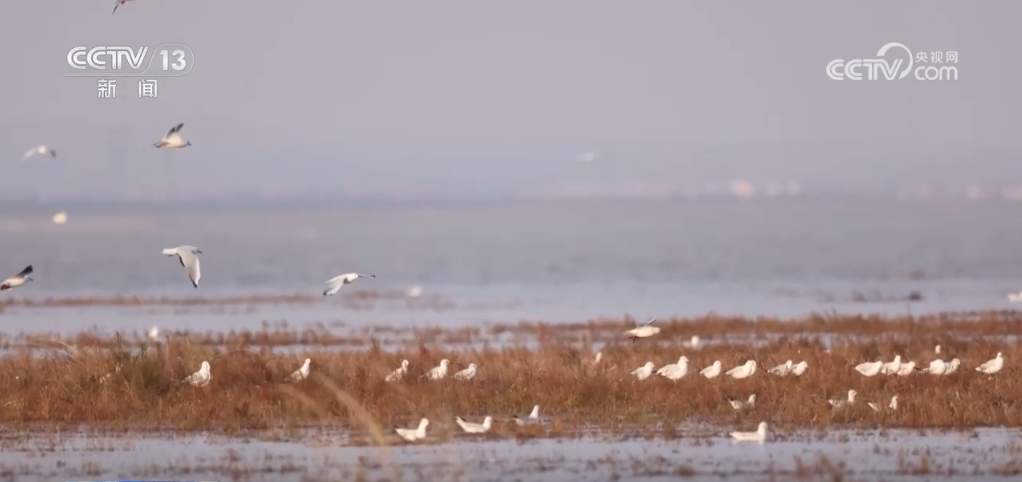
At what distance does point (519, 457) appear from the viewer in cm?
1889

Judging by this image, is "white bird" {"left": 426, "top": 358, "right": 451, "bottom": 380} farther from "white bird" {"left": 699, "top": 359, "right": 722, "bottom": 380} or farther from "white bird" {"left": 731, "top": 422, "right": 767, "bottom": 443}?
"white bird" {"left": 731, "top": 422, "right": 767, "bottom": 443}

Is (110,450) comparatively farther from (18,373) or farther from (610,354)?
(610,354)

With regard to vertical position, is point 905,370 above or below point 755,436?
above

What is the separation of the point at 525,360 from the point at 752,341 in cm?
823

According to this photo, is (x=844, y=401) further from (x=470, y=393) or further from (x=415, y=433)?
(x=415, y=433)

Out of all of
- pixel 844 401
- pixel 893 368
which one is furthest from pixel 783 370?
pixel 844 401

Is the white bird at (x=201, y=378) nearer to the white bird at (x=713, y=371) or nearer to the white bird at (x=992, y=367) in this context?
the white bird at (x=713, y=371)

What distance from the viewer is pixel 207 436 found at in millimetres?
20922

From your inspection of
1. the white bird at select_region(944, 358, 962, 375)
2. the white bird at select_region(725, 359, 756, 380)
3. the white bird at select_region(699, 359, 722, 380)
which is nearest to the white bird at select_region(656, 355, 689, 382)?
the white bird at select_region(699, 359, 722, 380)

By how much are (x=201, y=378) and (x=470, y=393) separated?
289 centimetres

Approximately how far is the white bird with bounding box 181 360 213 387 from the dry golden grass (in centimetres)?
7

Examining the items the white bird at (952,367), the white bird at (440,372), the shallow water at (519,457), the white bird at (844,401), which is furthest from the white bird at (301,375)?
the white bird at (952,367)

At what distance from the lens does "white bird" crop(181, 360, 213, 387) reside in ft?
77.9

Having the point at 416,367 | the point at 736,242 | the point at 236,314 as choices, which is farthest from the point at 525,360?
the point at 736,242
